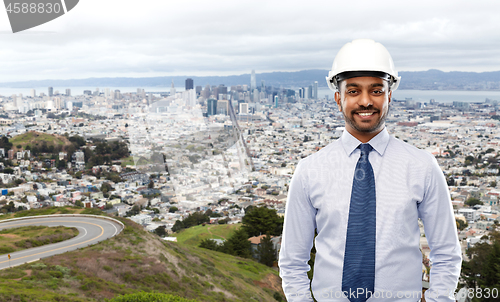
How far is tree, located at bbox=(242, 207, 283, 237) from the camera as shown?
531 inches

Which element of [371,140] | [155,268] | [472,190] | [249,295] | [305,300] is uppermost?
[371,140]

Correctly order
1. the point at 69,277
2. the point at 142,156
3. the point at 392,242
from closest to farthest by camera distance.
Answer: the point at 392,242 → the point at 69,277 → the point at 142,156

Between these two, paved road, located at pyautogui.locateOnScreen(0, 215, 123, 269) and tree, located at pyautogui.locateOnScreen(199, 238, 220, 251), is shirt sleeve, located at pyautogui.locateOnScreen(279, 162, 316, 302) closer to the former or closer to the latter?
paved road, located at pyautogui.locateOnScreen(0, 215, 123, 269)

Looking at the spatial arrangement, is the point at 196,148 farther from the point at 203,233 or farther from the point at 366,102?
the point at 366,102

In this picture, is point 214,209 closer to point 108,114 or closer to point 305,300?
point 305,300

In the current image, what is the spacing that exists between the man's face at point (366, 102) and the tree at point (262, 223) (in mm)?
12829

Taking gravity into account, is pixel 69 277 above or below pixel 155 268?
above

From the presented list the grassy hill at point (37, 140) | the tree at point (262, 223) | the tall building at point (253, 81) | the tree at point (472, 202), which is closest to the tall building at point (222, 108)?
the tree at point (262, 223)

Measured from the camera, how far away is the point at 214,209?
68.8ft

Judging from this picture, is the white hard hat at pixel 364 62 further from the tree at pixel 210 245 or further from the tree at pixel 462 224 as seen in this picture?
the tree at pixel 462 224

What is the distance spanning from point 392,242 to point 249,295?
7051 millimetres

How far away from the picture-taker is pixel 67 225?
8.14m

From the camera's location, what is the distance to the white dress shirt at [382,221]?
80 cm

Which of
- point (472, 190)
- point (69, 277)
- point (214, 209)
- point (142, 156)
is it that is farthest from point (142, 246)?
point (472, 190)
